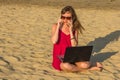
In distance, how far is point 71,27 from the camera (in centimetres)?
648

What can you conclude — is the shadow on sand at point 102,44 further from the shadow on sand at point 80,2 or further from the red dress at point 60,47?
the shadow on sand at point 80,2

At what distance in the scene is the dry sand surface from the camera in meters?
6.34

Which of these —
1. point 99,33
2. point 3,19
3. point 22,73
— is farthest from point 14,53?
point 3,19

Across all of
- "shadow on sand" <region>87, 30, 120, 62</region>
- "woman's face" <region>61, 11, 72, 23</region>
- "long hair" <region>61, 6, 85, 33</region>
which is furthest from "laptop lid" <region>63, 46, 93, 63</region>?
"shadow on sand" <region>87, 30, 120, 62</region>

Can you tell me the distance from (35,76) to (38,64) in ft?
2.53

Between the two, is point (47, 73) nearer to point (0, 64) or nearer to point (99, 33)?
point (0, 64)

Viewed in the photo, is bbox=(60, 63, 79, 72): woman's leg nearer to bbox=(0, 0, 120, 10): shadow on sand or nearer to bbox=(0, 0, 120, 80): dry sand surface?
bbox=(0, 0, 120, 80): dry sand surface

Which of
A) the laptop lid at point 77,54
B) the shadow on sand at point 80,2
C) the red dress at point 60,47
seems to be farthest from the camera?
the shadow on sand at point 80,2

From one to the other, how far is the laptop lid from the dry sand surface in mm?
256

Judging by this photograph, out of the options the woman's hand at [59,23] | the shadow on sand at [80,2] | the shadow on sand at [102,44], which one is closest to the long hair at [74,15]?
the woman's hand at [59,23]

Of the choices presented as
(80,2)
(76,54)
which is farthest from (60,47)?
(80,2)

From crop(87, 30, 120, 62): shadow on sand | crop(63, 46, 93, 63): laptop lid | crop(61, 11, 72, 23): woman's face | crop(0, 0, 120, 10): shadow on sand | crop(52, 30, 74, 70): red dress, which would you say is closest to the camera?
crop(63, 46, 93, 63): laptop lid

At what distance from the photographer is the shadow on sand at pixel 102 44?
766cm

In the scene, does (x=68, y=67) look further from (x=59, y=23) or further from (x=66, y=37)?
(x=59, y=23)
